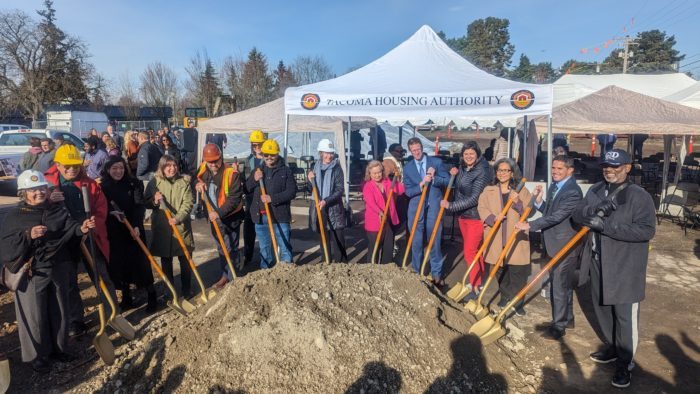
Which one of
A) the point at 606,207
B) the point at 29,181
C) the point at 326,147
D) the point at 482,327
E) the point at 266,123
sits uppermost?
the point at 266,123

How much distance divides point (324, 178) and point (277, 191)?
24.7 inches

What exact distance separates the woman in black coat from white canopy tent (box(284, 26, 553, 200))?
8.89 ft

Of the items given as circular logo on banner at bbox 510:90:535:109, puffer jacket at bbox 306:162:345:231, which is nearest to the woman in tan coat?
circular logo on banner at bbox 510:90:535:109

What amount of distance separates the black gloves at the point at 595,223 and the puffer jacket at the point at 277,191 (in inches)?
129

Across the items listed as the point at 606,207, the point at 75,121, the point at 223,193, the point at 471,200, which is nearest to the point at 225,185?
the point at 223,193

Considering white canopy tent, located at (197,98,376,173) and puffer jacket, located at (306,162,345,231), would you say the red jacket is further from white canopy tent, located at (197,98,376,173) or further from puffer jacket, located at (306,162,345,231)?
white canopy tent, located at (197,98,376,173)

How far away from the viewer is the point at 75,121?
86.4ft

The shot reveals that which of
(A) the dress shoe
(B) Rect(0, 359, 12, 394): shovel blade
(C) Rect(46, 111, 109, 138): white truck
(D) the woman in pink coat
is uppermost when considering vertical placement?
(C) Rect(46, 111, 109, 138): white truck

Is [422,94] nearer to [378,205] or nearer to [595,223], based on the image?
[378,205]

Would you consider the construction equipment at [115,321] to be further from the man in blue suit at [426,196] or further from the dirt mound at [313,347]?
Answer: the man in blue suit at [426,196]

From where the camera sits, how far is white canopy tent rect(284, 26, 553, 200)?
5.89m

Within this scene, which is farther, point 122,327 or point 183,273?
point 183,273

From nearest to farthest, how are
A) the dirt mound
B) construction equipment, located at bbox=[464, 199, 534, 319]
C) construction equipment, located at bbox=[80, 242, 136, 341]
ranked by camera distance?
the dirt mound < construction equipment, located at bbox=[80, 242, 136, 341] < construction equipment, located at bbox=[464, 199, 534, 319]

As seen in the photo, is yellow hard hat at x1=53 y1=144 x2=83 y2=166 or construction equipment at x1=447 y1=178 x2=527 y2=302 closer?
yellow hard hat at x1=53 y1=144 x2=83 y2=166
